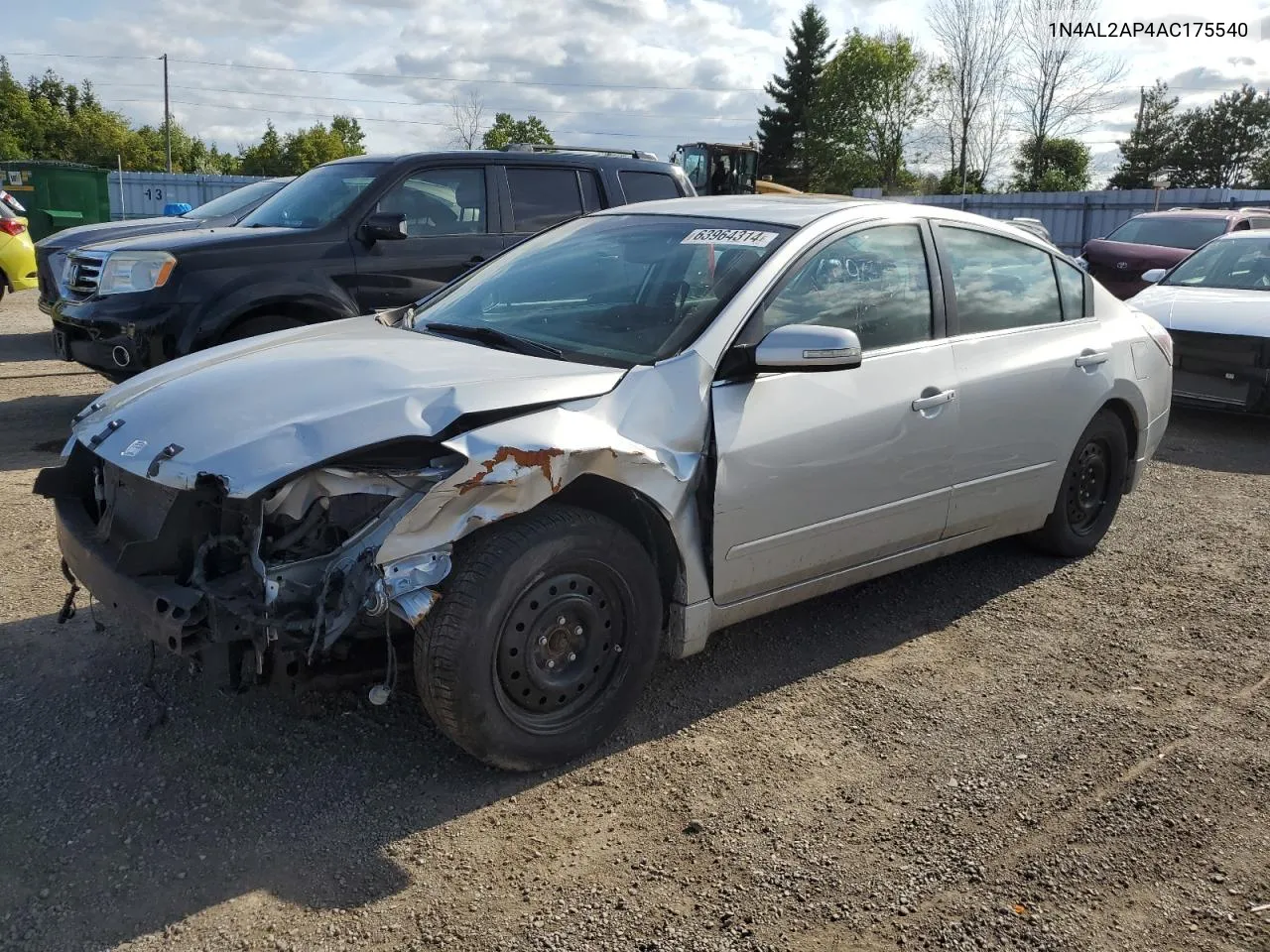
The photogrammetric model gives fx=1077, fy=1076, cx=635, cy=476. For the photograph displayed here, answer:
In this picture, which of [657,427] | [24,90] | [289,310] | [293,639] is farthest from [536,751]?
[24,90]

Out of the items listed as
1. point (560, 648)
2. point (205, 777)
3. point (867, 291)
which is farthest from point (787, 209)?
point (205, 777)

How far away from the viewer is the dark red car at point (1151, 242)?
14.0 metres

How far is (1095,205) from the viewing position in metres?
27.1

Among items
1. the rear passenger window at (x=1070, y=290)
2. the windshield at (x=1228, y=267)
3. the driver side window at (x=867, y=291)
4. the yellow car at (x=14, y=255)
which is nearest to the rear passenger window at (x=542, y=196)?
the rear passenger window at (x=1070, y=290)

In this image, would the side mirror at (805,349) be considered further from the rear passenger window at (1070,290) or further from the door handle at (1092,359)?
the rear passenger window at (1070,290)

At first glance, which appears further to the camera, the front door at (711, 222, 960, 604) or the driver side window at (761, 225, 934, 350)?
the driver side window at (761, 225, 934, 350)

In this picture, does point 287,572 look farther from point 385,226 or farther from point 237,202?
point 237,202

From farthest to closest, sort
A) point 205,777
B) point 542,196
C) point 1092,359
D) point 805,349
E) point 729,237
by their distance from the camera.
Answer: point 542,196, point 1092,359, point 729,237, point 805,349, point 205,777

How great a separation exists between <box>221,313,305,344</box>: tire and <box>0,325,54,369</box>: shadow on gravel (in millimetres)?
4239

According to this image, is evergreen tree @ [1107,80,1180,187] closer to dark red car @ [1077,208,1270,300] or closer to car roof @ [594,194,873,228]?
dark red car @ [1077,208,1270,300]

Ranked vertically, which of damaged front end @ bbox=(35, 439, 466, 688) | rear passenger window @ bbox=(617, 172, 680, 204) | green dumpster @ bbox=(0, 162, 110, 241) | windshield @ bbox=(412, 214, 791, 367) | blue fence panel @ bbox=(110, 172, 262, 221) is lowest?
damaged front end @ bbox=(35, 439, 466, 688)

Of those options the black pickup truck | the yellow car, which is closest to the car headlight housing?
the black pickup truck

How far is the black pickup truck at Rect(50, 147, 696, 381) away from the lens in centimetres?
650

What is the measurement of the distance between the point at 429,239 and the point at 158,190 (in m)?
27.1
